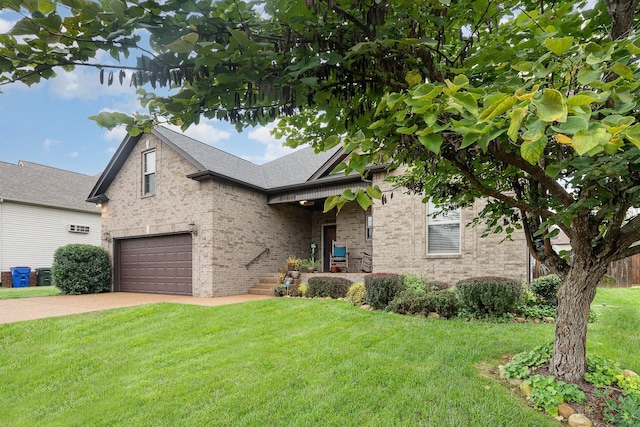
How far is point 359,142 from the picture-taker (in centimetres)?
169

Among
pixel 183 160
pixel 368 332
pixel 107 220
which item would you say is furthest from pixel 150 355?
pixel 107 220

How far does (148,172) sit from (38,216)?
1176 centimetres

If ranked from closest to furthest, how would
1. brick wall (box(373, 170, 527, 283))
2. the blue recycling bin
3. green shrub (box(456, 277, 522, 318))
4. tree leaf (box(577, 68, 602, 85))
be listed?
tree leaf (box(577, 68, 602, 85)), green shrub (box(456, 277, 522, 318)), brick wall (box(373, 170, 527, 283)), the blue recycling bin

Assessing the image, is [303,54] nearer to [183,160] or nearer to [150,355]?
[150,355]

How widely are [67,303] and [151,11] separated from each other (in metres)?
11.7

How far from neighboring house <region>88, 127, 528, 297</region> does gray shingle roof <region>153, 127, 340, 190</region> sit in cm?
7

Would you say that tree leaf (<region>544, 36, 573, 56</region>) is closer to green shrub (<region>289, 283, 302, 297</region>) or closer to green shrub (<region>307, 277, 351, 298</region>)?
green shrub (<region>307, 277, 351, 298</region>)

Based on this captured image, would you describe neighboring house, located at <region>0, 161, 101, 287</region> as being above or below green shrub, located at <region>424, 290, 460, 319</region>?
above

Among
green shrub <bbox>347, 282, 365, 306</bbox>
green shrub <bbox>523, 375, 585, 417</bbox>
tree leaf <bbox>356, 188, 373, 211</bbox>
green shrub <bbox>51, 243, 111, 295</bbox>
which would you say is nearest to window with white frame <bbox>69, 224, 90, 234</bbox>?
green shrub <bbox>51, 243, 111, 295</bbox>

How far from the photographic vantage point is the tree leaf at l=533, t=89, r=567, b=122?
113 centimetres

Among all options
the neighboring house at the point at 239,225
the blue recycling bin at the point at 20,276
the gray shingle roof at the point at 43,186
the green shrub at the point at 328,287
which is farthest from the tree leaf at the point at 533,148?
the gray shingle roof at the point at 43,186

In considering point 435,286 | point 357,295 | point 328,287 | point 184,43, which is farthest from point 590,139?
point 328,287

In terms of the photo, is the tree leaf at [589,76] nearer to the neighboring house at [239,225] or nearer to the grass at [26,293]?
the neighboring house at [239,225]

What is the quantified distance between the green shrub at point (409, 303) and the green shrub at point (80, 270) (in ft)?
38.8
